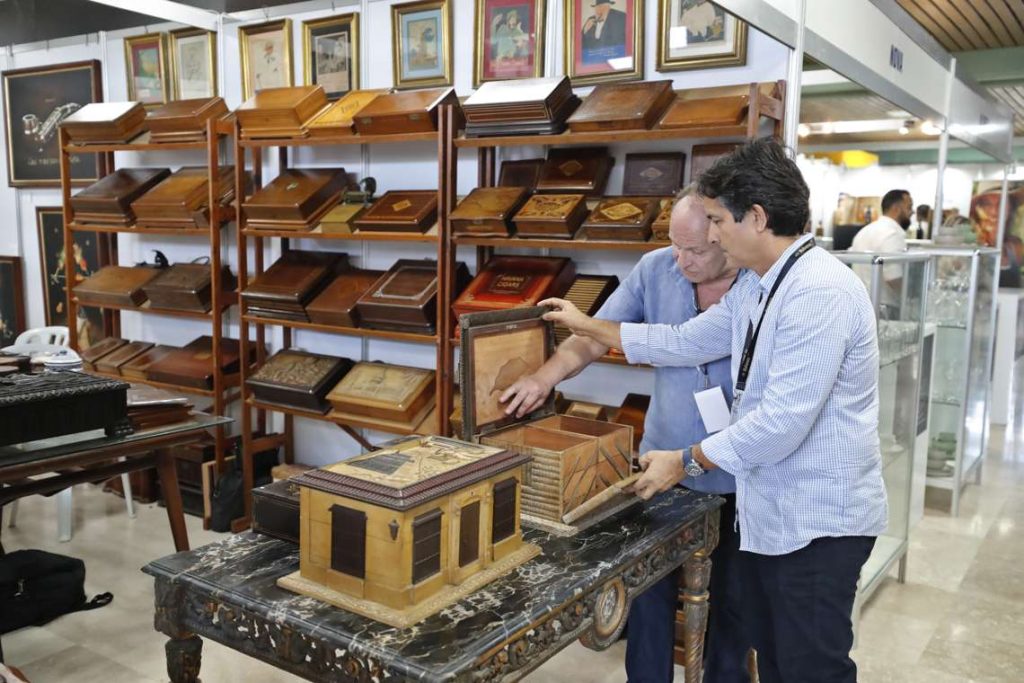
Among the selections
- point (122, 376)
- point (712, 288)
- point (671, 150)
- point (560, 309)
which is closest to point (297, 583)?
point (560, 309)

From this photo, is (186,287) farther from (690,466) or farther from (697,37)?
(690,466)

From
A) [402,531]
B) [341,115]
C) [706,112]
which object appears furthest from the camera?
[341,115]

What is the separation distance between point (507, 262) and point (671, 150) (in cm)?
90

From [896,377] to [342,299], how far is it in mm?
2649

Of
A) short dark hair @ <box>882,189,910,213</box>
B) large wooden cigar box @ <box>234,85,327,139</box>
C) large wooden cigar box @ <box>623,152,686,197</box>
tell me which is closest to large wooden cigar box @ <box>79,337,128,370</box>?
large wooden cigar box @ <box>234,85,327,139</box>

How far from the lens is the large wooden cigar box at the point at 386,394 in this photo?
165 inches

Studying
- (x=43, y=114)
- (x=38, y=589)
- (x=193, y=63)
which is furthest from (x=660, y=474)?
(x=43, y=114)

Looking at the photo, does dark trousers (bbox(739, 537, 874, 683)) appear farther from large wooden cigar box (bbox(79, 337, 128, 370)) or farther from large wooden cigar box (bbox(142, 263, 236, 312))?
large wooden cigar box (bbox(79, 337, 128, 370))

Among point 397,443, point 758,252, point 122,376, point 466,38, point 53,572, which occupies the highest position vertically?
point 466,38

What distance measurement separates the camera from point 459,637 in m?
1.43

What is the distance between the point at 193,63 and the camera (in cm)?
537

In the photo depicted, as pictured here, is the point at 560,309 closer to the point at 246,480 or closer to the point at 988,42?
the point at 246,480

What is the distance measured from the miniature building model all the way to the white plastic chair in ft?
8.78

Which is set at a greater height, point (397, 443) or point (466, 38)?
point (466, 38)
